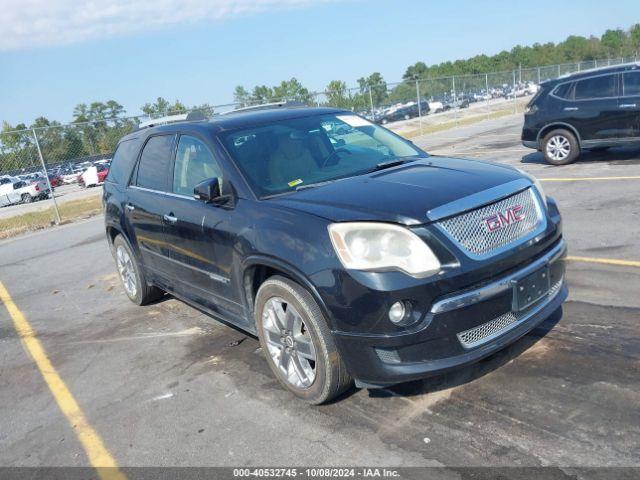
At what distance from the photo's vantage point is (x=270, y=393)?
4.02 metres

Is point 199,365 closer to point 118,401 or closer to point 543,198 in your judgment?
point 118,401

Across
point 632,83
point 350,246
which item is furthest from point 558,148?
point 350,246

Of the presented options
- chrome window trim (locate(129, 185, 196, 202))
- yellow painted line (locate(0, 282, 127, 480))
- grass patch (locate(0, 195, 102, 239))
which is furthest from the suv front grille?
grass patch (locate(0, 195, 102, 239))

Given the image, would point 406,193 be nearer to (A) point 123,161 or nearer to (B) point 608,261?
(B) point 608,261

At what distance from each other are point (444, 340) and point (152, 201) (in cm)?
316

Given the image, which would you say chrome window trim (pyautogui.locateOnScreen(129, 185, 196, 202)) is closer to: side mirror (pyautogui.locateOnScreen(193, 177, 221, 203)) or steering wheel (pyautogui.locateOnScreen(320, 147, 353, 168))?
side mirror (pyautogui.locateOnScreen(193, 177, 221, 203))

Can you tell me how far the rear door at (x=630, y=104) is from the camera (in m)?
10.5

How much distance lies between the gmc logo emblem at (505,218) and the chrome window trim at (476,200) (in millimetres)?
86

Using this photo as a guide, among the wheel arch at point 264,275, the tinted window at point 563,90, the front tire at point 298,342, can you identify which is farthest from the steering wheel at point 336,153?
the tinted window at point 563,90

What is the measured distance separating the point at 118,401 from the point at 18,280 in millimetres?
5532

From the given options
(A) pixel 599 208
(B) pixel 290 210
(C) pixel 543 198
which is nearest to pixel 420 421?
(B) pixel 290 210

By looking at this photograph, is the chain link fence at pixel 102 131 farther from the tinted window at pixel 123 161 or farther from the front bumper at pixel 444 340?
the front bumper at pixel 444 340

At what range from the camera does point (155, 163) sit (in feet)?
17.7

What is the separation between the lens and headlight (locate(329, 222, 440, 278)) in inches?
124
